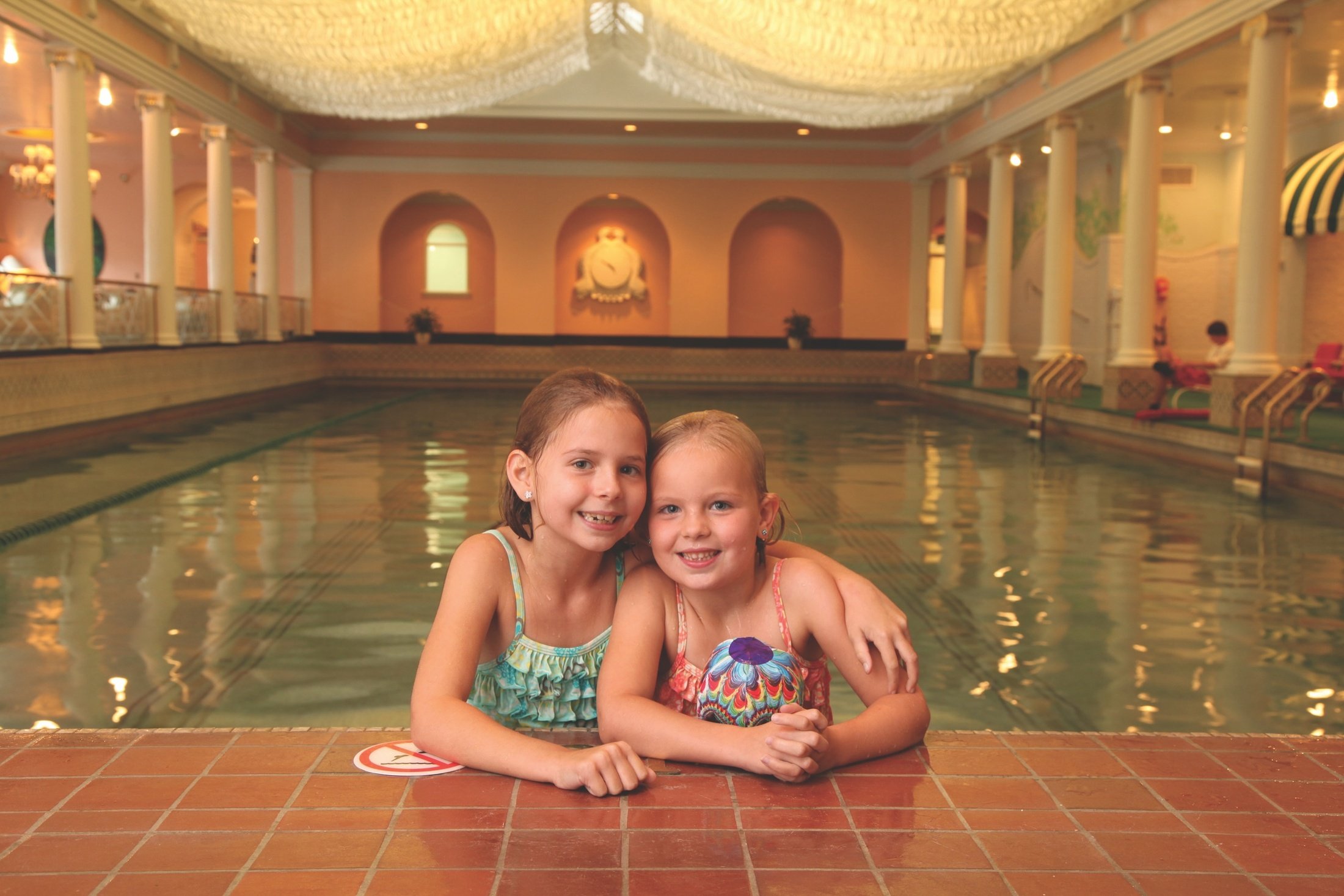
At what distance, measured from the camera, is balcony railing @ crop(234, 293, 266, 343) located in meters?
19.9

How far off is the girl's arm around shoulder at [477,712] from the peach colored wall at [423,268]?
24.5 m

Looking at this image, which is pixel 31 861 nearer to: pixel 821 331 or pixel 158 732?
pixel 158 732

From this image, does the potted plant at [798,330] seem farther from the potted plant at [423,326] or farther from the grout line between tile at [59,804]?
the grout line between tile at [59,804]

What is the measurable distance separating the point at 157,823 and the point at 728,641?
3.26 ft

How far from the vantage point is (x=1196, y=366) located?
59.2 feet

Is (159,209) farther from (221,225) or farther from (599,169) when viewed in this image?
(599,169)

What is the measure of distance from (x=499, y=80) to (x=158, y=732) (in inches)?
591

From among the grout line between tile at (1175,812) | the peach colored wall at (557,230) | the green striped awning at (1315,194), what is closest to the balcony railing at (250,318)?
the peach colored wall at (557,230)

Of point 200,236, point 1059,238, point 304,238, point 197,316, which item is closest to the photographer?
point 1059,238

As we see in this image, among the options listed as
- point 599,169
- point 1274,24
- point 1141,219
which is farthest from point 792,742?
point 599,169

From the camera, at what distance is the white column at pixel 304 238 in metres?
24.4

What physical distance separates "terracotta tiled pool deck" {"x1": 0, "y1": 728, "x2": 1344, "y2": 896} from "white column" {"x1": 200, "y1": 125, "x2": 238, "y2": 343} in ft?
56.3

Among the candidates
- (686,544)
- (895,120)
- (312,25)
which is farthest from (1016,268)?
(686,544)

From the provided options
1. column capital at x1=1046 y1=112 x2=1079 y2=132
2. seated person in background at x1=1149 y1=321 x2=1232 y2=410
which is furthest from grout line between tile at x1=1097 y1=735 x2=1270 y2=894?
column capital at x1=1046 y1=112 x2=1079 y2=132
